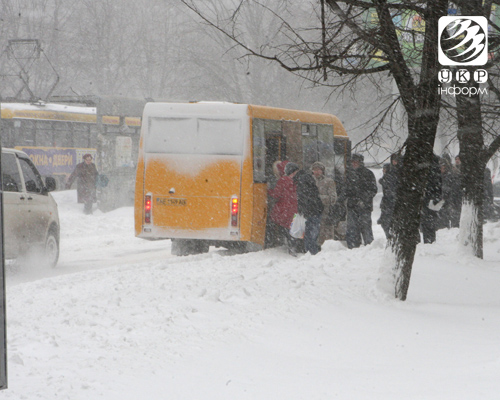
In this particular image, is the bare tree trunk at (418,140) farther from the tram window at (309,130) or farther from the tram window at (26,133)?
the tram window at (26,133)

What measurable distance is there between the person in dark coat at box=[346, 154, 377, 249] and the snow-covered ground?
3.24 metres

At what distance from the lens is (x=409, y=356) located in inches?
241

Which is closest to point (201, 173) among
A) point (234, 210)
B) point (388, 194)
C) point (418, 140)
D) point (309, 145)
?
point (234, 210)

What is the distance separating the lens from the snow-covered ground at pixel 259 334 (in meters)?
5.21

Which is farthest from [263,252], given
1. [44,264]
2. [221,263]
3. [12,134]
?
[12,134]

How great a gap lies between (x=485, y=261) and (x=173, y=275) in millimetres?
4824

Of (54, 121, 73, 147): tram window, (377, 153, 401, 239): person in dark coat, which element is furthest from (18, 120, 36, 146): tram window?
(377, 153, 401, 239): person in dark coat

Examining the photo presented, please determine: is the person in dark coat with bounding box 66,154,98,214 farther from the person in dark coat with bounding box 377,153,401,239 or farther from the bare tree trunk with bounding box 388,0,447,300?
the bare tree trunk with bounding box 388,0,447,300

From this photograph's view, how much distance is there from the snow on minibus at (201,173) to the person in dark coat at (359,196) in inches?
60.5

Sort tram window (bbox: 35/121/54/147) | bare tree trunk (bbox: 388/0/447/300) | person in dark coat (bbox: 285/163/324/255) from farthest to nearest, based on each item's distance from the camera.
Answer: tram window (bbox: 35/121/54/147), person in dark coat (bbox: 285/163/324/255), bare tree trunk (bbox: 388/0/447/300)

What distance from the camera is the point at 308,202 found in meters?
12.9

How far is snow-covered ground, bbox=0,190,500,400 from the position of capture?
205 inches

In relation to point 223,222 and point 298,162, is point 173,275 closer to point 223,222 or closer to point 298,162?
point 223,222

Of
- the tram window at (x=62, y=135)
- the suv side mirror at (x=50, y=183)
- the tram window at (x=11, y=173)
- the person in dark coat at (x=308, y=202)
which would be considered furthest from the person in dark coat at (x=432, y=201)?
the tram window at (x=62, y=135)
